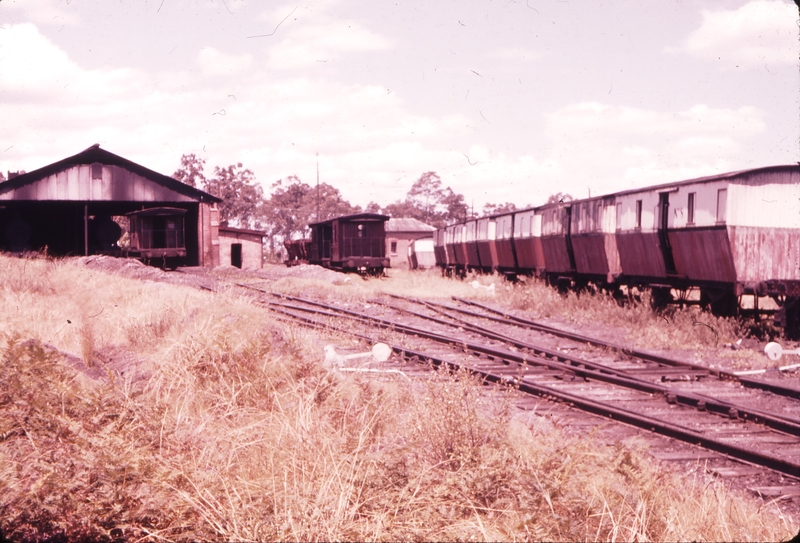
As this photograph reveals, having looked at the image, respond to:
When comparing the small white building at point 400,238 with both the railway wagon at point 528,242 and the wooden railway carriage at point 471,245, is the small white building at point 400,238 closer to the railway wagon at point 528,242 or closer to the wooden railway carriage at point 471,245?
the wooden railway carriage at point 471,245

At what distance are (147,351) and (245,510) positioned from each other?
5751mm

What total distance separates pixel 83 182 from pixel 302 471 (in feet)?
98.6

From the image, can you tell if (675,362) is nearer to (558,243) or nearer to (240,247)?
(558,243)

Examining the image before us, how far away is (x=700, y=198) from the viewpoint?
13.7m

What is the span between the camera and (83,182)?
30.0 meters

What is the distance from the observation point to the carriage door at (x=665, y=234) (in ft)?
49.1

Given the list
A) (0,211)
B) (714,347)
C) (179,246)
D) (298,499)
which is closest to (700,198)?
(714,347)

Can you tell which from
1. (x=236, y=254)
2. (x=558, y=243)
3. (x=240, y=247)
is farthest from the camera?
(x=240, y=247)

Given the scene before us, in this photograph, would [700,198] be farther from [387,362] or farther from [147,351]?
[147,351]

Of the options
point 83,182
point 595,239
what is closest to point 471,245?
point 595,239

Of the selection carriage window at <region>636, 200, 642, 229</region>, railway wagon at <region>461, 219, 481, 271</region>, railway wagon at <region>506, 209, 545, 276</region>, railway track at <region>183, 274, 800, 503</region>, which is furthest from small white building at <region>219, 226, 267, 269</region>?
carriage window at <region>636, 200, 642, 229</region>

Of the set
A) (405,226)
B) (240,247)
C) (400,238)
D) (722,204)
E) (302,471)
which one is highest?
(405,226)

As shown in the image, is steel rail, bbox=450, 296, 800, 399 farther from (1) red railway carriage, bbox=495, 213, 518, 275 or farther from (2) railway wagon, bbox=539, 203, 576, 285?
(1) red railway carriage, bbox=495, 213, 518, 275

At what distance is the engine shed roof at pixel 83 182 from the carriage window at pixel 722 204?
2528 cm
